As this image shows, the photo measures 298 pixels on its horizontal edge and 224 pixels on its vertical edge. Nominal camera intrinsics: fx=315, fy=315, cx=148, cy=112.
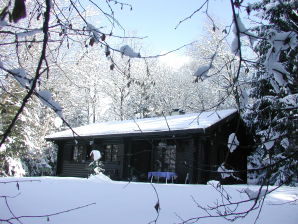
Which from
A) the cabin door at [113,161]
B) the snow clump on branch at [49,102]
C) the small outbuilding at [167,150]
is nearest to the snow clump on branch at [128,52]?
the snow clump on branch at [49,102]

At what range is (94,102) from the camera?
28.2 meters

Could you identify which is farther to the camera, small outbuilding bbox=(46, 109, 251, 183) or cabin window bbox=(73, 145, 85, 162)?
cabin window bbox=(73, 145, 85, 162)

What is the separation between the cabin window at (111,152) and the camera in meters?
15.7

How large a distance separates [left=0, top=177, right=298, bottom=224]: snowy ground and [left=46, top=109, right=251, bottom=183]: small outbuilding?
15.4 ft

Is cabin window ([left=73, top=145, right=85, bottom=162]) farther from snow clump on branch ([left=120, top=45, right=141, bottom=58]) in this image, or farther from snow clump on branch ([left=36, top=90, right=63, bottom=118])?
snow clump on branch ([left=36, top=90, right=63, bottom=118])

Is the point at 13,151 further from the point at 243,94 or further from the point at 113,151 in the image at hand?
the point at 243,94

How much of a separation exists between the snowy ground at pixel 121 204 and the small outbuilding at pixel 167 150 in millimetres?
4706

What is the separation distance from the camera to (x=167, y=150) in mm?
14883

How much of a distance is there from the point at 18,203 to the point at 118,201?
1.82m

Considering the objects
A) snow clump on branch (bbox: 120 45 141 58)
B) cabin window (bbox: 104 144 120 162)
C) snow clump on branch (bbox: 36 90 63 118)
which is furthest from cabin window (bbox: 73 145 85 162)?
snow clump on branch (bbox: 36 90 63 118)

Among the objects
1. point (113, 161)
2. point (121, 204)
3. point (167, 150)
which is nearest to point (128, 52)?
point (121, 204)

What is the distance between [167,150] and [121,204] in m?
9.45

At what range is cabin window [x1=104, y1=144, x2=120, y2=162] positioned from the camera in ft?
51.6

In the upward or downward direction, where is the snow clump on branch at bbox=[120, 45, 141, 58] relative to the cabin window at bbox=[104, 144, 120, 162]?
upward
